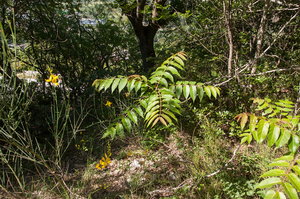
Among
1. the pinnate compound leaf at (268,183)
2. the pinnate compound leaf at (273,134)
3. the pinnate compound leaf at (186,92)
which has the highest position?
the pinnate compound leaf at (186,92)

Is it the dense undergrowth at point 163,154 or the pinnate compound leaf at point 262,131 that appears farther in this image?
the dense undergrowth at point 163,154

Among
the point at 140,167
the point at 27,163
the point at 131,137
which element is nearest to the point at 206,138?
the point at 140,167

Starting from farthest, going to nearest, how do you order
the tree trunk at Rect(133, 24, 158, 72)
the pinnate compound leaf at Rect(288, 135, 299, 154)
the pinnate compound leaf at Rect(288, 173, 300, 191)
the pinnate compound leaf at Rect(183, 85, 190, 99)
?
the tree trunk at Rect(133, 24, 158, 72) < the pinnate compound leaf at Rect(183, 85, 190, 99) < the pinnate compound leaf at Rect(288, 135, 299, 154) < the pinnate compound leaf at Rect(288, 173, 300, 191)

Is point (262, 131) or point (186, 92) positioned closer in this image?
point (262, 131)

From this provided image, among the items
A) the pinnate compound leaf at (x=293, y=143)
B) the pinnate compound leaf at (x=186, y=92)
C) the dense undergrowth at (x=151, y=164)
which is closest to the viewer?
the pinnate compound leaf at (x=293, y=143)

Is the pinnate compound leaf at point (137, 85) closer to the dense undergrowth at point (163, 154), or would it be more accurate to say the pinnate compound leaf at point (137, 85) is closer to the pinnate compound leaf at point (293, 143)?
the dense undergrowth at point (163, 154)

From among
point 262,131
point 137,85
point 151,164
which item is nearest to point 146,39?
point 151,164

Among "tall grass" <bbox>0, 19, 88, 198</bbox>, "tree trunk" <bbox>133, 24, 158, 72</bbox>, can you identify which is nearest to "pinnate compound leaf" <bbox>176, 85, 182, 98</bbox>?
"tall grass" <bbox>0, 19, 88, 198</bbox>

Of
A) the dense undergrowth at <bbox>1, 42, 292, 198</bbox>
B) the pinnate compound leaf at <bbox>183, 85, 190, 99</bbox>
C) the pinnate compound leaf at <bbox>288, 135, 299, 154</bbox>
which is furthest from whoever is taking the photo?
the dense undergrowth at <bbox>1, 42, 292, 198</bbox>

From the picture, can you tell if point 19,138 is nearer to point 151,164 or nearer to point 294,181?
point 151,164

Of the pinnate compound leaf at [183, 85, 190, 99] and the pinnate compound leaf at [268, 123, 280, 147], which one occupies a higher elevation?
the pinnate compound leaf at [183, 85, 190, 99]

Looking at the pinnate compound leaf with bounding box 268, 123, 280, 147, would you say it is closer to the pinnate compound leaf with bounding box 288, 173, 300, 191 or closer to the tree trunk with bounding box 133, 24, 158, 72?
the pinnate compound leaf with bounding box 288, 173, 300, 191

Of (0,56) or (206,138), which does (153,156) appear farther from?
(0,56)

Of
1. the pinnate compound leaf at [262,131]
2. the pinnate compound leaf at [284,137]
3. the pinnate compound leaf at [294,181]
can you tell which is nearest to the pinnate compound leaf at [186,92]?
the pinnate compound leaf at [262,131]
